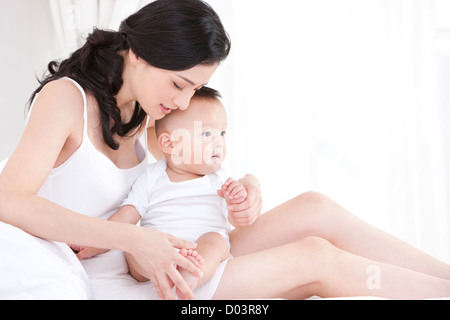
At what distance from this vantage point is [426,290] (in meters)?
1.30

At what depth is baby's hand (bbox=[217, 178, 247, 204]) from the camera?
1.45 m

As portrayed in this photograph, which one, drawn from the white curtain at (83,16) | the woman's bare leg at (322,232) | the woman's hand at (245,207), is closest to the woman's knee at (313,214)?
the woman's bare leg at (322,232)

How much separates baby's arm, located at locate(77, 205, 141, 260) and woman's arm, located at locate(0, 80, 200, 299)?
246 millimetres

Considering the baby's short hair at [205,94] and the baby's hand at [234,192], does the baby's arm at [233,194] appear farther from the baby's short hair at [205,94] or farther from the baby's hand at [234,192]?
the baby's short hair at [205,94]

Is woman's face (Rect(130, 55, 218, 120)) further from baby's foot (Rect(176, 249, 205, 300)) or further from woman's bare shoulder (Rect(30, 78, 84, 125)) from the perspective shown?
baby's foot (Rect(176, 249, 205, 300))

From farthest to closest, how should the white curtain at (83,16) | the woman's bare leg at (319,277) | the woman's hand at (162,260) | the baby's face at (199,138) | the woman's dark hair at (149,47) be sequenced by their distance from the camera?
the white curtain at (83,16) → the baby's face at (199,138) → the woman's dark hair at (149,47) → the woman's bare leg at (319,277) → the woman's hand at (162,260)

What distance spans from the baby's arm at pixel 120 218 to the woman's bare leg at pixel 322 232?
1.05 feet

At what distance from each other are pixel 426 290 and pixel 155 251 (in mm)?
689

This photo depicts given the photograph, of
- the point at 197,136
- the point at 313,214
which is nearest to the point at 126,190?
the point at 197,136

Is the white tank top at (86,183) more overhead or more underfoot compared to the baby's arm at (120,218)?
more overhead

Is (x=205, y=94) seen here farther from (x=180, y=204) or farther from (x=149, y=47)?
(x=180, y=204)

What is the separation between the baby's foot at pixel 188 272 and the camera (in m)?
1.19

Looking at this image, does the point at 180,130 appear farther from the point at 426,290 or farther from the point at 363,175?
the point at 363,175

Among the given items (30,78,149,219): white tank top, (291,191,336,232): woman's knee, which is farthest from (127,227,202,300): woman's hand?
(291,191,336,232): woman's knee
